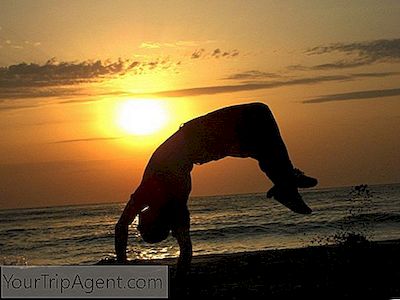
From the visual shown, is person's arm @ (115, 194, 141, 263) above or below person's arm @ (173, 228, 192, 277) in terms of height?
above

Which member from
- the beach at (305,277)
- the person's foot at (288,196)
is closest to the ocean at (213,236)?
the beach at (305,277)

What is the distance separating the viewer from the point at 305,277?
9.38m

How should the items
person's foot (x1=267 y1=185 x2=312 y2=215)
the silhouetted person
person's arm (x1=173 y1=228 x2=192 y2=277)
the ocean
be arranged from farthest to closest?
the ocean, person's arm (x1=173 y1=228 x2=192 y2=277), person's foot (x1=267 y1=185 x2=312 y2=215), the silhouetted person

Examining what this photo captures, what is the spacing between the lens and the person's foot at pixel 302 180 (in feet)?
27.4

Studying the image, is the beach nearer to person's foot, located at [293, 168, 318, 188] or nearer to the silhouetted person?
the silhouetted person

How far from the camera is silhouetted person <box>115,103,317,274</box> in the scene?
8016mm

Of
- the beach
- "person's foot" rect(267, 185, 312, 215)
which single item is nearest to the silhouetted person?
"person's foot" rect(267, 185, 312, 215)

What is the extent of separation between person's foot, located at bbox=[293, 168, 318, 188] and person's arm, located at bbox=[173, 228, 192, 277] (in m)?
1.52

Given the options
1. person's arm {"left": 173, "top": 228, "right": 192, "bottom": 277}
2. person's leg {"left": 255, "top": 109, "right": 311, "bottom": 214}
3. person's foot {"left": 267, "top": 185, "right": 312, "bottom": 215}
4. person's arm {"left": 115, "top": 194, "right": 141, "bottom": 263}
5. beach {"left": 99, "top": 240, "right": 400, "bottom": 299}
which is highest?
person's leg {"left": 255, "top": 109, "right": 311, "bottom": 214}

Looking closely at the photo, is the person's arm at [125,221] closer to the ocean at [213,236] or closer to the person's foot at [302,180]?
the person's foot at [302,180]

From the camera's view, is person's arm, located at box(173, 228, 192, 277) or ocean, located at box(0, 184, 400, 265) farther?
ocean, located at box(0, 184, 400, 265)

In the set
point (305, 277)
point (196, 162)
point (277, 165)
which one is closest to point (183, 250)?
point (196, 162)

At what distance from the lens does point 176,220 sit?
335 inches

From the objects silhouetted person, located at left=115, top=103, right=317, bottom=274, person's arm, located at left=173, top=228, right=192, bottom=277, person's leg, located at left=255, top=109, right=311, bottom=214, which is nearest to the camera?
silhouetted person, located at left=115, top=103, right=317, bottom=274
